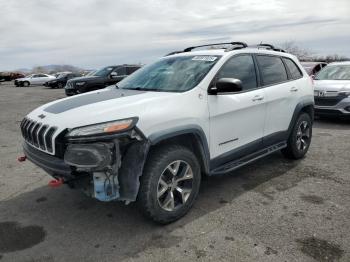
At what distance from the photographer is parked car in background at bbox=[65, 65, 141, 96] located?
14.6 m

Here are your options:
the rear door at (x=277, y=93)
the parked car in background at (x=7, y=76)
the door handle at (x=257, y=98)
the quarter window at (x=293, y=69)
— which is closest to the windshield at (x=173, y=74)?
the door handle at (x=257, y=98)

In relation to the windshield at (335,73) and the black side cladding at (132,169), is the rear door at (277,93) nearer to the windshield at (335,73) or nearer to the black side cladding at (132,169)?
the black side cladding at (132,169)

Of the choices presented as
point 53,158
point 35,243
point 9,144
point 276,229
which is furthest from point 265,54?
point 9,144

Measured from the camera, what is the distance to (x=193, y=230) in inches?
142

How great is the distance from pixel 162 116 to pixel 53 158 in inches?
43.8

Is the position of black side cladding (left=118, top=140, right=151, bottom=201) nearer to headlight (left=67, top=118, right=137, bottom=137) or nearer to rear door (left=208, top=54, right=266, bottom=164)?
headlight (left=67, top=118, right=137, bottom=137)

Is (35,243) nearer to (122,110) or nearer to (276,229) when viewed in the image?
(122,110)

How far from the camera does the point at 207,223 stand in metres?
3.74

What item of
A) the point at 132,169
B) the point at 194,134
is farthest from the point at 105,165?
the point at 194,134

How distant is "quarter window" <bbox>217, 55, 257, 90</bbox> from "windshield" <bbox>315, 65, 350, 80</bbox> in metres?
6.02

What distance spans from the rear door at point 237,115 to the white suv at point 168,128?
1 centimetres

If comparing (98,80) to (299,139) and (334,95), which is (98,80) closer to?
(334,95)

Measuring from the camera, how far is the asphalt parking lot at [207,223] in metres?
3.22

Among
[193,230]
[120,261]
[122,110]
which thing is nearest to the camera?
[120,261]
